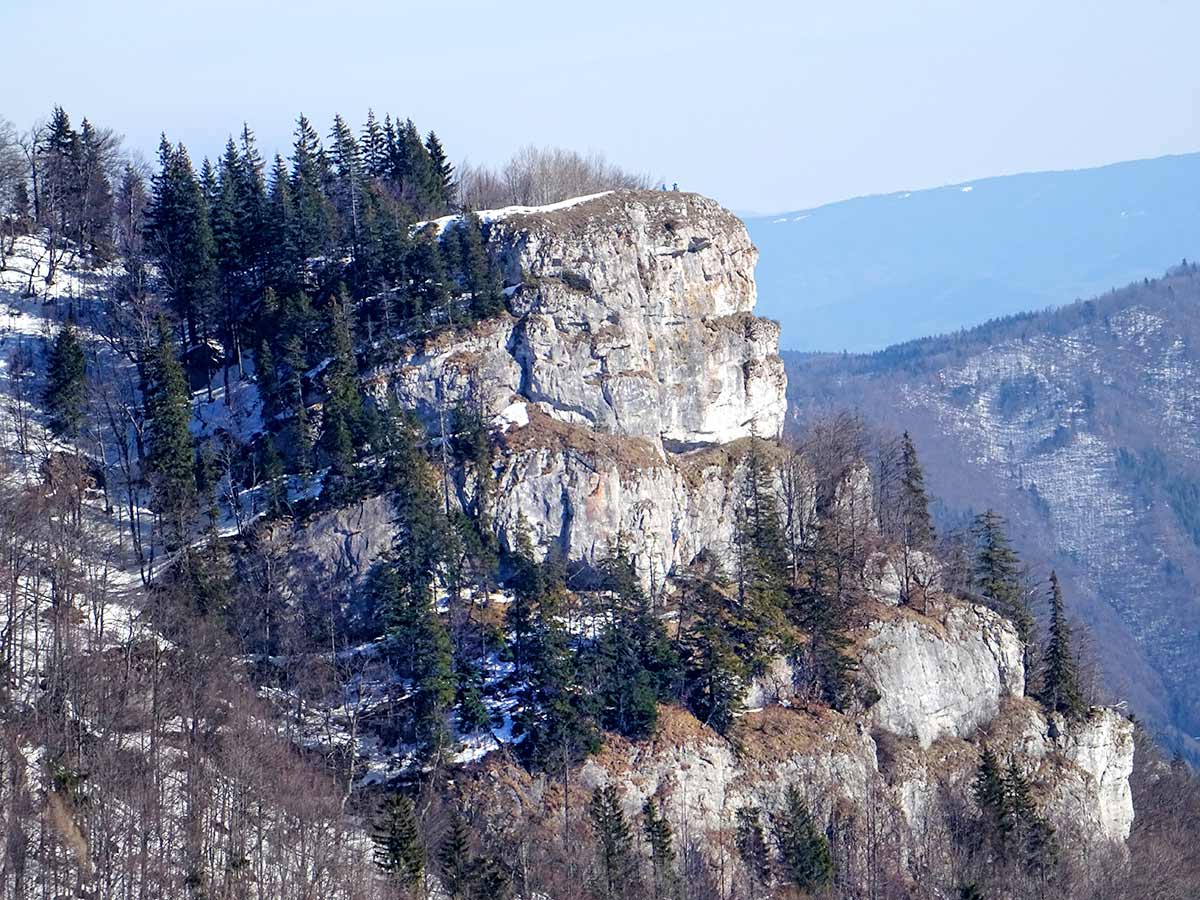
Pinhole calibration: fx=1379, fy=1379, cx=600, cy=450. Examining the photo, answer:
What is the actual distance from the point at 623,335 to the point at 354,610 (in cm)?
1713

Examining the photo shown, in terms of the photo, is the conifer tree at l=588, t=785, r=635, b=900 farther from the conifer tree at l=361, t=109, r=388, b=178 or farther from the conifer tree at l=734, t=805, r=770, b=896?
the conifer tree at l=361, t=109, r=388, b=178

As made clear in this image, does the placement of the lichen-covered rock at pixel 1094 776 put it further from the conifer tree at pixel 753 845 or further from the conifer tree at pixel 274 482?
the conifer tree at pixel 274 482

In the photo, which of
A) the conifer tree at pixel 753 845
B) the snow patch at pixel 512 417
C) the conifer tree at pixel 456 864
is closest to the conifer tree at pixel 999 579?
the conifer tree at pixel 753 845

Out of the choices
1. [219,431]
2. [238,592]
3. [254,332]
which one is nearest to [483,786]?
[238,592]

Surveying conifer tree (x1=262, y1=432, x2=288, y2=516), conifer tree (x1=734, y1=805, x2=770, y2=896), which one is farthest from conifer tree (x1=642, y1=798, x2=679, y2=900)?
conifer tree (x1=262, y1=432, x2=288, y2=516)

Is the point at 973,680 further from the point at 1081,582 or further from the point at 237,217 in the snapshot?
the point at 1081,582

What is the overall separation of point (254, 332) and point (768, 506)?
2397 centimetres

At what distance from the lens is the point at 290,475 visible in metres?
56.0

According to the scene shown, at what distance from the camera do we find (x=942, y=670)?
57875 mm

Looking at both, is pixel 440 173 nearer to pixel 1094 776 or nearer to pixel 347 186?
pixel 347 186

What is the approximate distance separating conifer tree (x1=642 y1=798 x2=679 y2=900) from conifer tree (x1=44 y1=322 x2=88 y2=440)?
28.0 metres

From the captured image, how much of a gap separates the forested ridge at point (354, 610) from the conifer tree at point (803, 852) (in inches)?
5.5

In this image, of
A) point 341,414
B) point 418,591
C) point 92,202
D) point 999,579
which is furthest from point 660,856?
point 92,202

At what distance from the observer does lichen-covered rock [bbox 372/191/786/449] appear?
58062 millimetres
